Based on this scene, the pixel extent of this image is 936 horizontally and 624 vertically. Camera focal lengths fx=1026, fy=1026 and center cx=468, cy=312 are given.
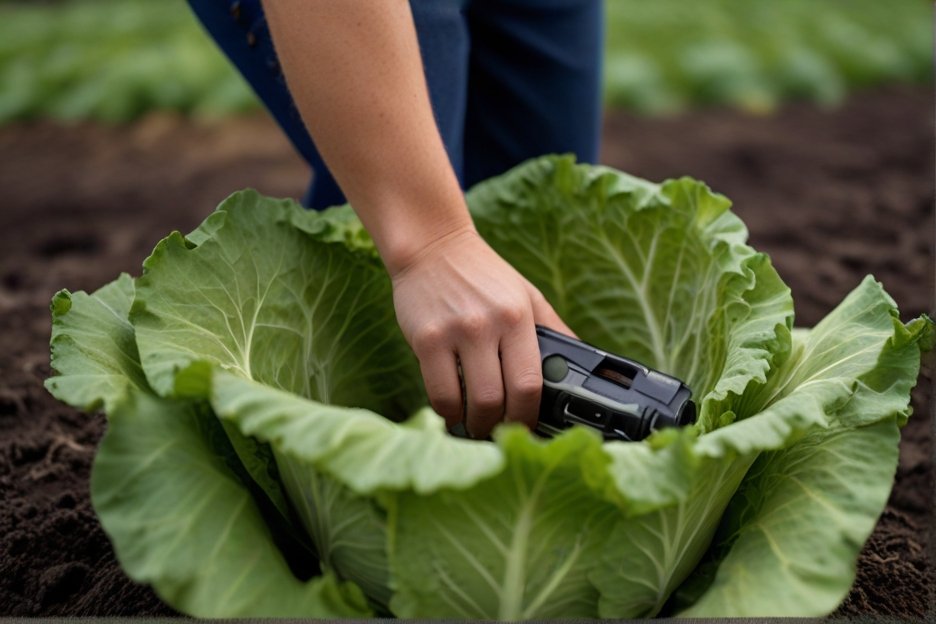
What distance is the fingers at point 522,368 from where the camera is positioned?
1.88 meters

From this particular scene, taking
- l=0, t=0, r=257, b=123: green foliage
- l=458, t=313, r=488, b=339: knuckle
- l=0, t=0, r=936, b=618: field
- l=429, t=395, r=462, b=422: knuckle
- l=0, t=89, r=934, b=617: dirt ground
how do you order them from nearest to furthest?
1. l=458, t=313, r=488, b=339: knuckle
2. l=429, t=395, r=462, b=422: knuckle
3. l=0, t=89, r=934, b=617: dirt ground
4. l=0, t=0, r=936, b=618: field
5. l=0, t=0, r=257, b=123: green foliage

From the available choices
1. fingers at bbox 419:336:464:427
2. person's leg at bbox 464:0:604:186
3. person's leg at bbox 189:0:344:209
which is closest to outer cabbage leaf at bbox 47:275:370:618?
fingers at bbox 419:336:464:427

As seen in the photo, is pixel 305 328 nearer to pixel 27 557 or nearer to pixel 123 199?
pixel 27 557

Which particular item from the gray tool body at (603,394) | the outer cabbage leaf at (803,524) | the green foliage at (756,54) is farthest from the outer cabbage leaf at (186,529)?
the green foliage at (756,54)

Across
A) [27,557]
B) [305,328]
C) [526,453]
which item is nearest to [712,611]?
[526,453]

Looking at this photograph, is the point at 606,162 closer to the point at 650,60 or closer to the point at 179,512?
the point at 650,60

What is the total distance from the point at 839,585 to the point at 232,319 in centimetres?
119

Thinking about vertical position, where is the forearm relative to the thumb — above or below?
above

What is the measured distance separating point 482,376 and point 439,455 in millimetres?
426

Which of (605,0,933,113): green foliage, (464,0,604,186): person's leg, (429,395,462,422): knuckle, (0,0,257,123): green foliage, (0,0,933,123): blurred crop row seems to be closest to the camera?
(429,395,462,422): knuckle

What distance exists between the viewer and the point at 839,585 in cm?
158

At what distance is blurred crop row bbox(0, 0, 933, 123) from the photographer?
7680mm

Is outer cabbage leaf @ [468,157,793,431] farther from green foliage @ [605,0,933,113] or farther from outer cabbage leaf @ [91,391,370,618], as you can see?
green foliage @ [605,0,933,113]

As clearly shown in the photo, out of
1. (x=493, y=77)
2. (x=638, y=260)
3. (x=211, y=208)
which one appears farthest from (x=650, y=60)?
(x=638, y=260)
